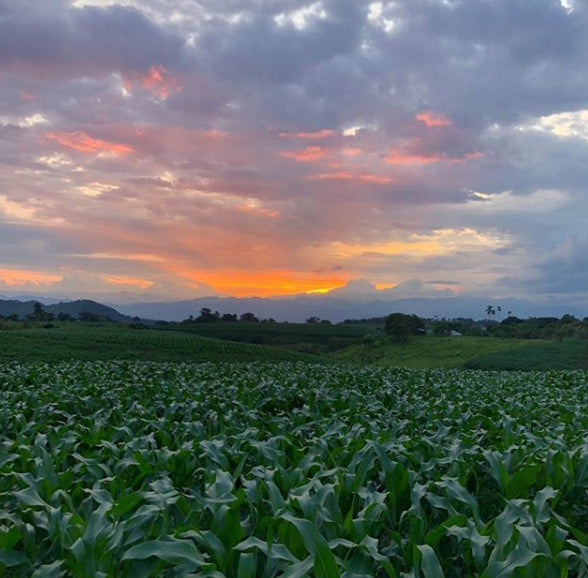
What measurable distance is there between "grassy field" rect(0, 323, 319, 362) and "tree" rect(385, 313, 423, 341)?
38978 mm

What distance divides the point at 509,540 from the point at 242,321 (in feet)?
370

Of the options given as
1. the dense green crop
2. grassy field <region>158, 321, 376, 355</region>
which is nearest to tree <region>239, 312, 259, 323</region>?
grassy field <region>158, 321, 376, 355</region>

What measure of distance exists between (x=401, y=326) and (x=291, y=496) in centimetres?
8831

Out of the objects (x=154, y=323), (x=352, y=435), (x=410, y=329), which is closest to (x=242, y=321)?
(x=154, y=323)

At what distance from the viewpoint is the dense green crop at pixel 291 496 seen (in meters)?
3.27

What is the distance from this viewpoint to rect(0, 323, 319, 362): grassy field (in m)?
37.4

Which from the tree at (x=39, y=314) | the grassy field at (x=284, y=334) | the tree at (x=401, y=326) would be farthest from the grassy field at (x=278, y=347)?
the tree at (x=39, y=314)

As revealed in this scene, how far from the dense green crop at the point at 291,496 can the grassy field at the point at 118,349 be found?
29.2 metres

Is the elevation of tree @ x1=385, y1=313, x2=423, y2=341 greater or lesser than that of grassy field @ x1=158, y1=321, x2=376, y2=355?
greater

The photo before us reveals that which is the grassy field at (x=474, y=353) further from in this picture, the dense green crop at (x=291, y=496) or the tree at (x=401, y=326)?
the dense green crop at (x=291, y=496)

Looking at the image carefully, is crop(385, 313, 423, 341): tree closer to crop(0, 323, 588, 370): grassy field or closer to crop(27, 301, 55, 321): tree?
crop(0, 323, 588, 370): grassy field

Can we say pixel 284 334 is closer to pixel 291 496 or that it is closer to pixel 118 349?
pixel 118 349

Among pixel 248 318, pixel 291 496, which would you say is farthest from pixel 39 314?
pixel 291 496

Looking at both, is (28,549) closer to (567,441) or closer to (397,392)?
(567,441)
